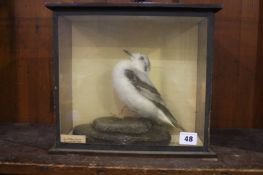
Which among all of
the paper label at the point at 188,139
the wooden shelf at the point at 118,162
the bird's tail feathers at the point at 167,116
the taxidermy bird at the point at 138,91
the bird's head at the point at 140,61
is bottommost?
the wooden shelf at the point at 118,162

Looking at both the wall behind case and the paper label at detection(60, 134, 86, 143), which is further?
the wall behind case

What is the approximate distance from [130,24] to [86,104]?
0.23m

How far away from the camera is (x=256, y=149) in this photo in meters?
0.80

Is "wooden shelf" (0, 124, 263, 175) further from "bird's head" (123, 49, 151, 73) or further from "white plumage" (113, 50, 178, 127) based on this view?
"bird's head" (123, 49, 151, 73)

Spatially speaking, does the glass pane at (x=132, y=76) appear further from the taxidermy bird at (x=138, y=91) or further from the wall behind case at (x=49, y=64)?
the wall behind case at (x=49, y=64)

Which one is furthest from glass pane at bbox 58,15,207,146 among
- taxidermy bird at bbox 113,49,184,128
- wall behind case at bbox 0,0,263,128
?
wall behind case at bbox 0,0,263,128

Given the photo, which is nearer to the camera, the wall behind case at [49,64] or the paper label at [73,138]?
the paper label at [73,138]

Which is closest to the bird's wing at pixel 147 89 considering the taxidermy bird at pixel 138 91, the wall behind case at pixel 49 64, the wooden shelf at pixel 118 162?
the taxidermy bird at pixel 138 91

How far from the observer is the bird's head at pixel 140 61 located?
2.63ft

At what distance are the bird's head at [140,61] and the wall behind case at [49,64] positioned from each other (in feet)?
0.97

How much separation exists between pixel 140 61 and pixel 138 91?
79 millimetres

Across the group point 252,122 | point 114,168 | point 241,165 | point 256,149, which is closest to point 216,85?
point 252,122

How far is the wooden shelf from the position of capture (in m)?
0.67

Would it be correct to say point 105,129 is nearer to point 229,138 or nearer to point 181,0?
point 229,138
